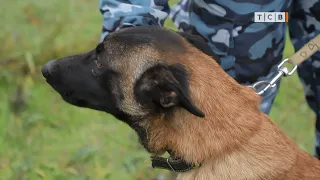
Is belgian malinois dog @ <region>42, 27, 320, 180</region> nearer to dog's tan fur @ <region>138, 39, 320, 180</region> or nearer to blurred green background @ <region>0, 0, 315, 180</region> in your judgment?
dog's tan fur @ <region>138, 39, 320, 180</region>

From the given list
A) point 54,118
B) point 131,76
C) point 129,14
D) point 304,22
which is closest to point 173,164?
point 131,76

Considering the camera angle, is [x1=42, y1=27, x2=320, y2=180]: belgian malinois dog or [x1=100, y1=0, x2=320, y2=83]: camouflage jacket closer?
[x1=42, y1=27, x2=320, y2=180]: belgian malinois dog

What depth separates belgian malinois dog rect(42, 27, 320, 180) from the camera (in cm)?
279

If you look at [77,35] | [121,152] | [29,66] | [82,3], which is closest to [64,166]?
[121,152]

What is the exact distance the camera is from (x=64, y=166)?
4320mm

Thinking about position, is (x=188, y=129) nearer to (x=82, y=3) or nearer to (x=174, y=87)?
(x=174, y=87)

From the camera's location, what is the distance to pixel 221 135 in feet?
9.14

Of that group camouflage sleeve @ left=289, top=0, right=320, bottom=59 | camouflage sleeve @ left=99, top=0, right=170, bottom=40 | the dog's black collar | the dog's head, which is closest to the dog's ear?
the dog's head

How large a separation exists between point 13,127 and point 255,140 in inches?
90.1

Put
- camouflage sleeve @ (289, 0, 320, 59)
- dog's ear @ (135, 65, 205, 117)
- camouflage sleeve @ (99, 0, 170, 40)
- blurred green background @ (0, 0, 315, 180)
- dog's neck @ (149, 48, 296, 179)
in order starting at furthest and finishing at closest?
blurred green background @ (0, 0, 315, 180) < camouflage sleeve @ (289, 0, 320, 59) < camouflage sleeve @ (99, 0, 170, 40) < dog's neck @ (149, 48, 296, 179) < dog's ear @ (135, 65, 205, 117)

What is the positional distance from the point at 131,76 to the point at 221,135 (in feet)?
1.55

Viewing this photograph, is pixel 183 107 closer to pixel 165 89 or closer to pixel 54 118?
pixel 165 89

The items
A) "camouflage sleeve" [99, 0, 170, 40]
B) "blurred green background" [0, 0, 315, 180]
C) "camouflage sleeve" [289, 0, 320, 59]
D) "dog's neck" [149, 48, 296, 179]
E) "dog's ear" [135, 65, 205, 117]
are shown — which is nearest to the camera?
"dog's ear" [135, 65, 205, 117]

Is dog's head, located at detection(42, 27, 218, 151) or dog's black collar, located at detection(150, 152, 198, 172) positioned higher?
dog's head, located at detection(42, 27, 218, 151)
